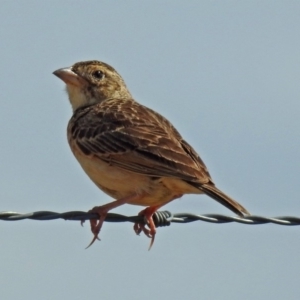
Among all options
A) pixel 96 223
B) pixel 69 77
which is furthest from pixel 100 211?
pixel 69 77

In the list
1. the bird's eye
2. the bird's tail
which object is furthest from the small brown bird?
the bird's eye

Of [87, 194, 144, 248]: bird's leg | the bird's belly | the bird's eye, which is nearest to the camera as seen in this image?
[87, 194, 144, 248]: bird's leg

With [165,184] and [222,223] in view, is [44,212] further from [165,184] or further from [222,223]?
[165,184]

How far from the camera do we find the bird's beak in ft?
45.3

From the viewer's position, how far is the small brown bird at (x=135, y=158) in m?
10.8

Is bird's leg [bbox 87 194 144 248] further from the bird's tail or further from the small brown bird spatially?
the bird's tail

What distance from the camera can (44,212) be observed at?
341 inches

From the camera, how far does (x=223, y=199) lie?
1014 centimetres

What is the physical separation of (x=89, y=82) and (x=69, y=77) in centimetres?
42

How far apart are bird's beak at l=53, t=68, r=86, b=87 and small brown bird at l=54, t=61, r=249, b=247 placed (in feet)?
0.05

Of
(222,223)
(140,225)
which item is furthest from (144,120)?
(222,223)

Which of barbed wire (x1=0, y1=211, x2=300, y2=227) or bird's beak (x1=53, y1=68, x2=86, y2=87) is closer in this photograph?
barbed wire (x1=0, y1=211, x2=300, y2=227)

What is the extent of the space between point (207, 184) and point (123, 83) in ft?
15.4

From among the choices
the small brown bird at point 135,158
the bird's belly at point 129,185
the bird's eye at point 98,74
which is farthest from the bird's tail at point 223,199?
the bird's eye at point 98,74
